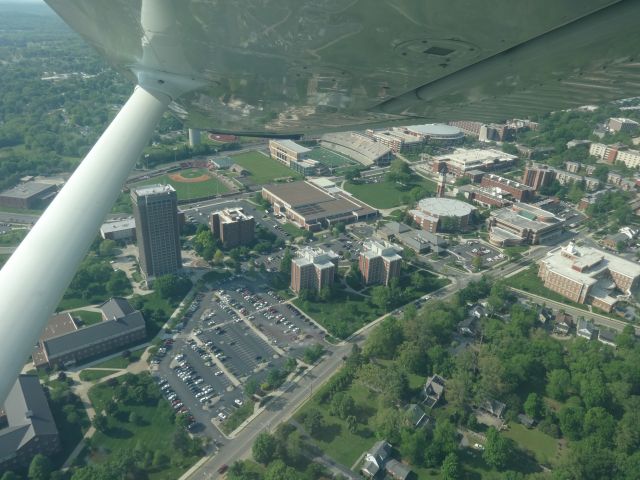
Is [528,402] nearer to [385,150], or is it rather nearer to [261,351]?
[261,351]

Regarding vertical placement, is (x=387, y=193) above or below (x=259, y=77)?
below

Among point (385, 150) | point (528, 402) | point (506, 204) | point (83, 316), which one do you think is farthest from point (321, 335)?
point (385, 150)

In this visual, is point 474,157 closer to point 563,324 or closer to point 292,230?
point 292,230

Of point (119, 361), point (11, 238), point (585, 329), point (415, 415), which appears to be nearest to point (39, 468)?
point (119, 361)

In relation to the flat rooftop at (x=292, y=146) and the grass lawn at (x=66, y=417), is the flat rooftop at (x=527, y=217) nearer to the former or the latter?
the flat rooftop at (x=292, y=146)

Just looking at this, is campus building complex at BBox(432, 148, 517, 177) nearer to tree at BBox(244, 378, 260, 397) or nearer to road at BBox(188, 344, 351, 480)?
road at BBox(188, 344, 351, 480)

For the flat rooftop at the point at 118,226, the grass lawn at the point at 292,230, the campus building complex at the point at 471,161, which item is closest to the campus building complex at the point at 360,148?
the campus building complex at the point at 471,161

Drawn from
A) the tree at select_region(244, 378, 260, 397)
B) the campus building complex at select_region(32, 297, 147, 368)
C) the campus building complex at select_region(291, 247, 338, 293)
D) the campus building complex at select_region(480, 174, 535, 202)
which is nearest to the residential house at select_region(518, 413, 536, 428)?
the tree at select_region(244, 378, 260, 397)
